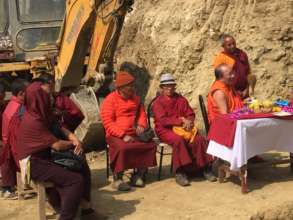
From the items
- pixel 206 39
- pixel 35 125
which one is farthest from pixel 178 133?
pixel 206 39

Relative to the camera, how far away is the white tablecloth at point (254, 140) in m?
7.02

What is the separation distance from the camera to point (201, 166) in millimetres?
7809

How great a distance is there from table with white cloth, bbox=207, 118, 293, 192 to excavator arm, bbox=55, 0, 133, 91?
10.5 ft

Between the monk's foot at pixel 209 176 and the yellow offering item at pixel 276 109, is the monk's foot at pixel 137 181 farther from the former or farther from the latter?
the yellow offering item at pixel 276 109

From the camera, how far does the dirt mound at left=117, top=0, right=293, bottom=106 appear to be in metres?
11.0

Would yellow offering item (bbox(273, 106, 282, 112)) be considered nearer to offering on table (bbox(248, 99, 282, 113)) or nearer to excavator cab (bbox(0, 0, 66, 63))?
offering on table (bbox(248, 99, 282, 113))

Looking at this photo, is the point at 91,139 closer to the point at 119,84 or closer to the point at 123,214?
the point at 119,84

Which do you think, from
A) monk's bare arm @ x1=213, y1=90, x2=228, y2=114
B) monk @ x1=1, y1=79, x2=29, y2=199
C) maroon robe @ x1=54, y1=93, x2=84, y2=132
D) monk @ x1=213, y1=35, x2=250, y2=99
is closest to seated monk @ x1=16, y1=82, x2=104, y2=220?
monk @ x1=1, y1=79, x2=29, y2=199

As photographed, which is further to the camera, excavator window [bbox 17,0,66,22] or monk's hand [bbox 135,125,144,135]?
excavator window [bbox 17,0,66,22]

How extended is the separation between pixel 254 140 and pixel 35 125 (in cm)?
271

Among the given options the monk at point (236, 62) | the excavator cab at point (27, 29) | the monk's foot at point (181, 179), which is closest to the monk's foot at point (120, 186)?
the monk's foot at point (181, 179)

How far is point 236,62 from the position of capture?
852 cm

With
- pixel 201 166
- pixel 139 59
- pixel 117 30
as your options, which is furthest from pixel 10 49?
pixel 201 166

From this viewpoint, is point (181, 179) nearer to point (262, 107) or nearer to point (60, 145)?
point (262, 107)
